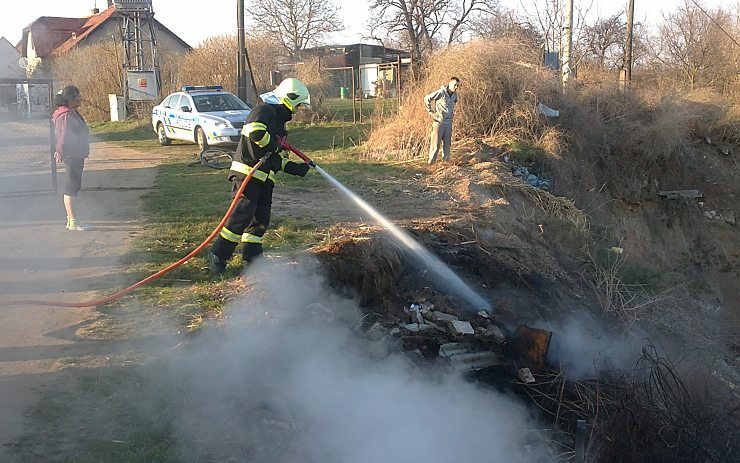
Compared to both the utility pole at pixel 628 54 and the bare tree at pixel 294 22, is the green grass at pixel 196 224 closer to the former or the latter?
the utility pole at pixel 628 54

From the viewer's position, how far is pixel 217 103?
1759 cm

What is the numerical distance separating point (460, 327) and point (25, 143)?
58.8 feet

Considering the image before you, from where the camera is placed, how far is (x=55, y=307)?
19.1 ft

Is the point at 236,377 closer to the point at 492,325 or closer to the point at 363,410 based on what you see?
the point at 363,410

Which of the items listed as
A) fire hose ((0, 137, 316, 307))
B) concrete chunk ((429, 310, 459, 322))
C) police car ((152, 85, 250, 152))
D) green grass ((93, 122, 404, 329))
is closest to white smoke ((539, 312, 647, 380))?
concrete chunk ((429, 310, 459, 322))

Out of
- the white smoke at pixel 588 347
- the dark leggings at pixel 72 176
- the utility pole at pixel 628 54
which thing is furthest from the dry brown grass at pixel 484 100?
the dark leggings at pixel 72 176

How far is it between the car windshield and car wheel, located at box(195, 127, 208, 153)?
22.9 inches

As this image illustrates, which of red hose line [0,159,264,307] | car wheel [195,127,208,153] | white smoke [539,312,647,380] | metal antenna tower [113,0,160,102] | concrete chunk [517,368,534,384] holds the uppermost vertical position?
metal antenna tower [113,0,160,102]

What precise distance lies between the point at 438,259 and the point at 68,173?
4696 mm

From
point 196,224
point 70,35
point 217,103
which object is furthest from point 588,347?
point 70,35

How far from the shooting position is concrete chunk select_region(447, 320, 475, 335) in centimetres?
614

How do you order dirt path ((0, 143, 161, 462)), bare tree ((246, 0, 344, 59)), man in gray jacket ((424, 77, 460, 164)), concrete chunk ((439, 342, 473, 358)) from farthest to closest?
bare tree ((246, 0, 344, 59)), man in gray jacket ((424, 77, 460, 164)), concrete chunk ((439, 342, 473, 358)), dirt path ((0, 143, 161, 462))

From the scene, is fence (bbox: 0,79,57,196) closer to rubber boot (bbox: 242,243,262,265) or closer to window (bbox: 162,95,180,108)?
window (bbox: 162,95,180,108)

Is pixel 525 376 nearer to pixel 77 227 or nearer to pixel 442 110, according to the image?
pixel 77 227
